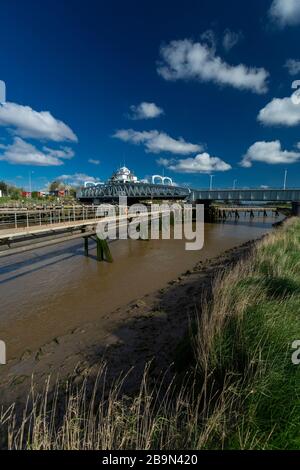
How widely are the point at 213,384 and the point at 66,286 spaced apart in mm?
8368

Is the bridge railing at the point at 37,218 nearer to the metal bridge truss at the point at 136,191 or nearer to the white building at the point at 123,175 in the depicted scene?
the metal bridge truss at the point at 136,191

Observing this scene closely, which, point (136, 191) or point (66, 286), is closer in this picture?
point (66, 286)

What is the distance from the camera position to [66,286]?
9.77m

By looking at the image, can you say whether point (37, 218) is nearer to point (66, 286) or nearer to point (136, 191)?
point (66, 286)

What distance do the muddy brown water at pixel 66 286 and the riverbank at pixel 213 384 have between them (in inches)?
97.3

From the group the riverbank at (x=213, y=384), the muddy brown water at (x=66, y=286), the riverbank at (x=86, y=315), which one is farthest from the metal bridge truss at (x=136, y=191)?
the riverbank at (x=213, y=384)

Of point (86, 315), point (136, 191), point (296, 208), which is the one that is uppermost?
point (136, 191)

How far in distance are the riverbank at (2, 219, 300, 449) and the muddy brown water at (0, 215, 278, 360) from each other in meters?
2.47

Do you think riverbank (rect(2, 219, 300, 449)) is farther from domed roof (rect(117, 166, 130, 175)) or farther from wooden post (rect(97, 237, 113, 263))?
domed roof (rect(117, 166, 130, 175))

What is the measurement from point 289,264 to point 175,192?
68286 mm

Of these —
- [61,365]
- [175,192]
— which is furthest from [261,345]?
[175,192]

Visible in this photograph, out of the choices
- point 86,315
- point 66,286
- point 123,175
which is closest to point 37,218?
point 66,286

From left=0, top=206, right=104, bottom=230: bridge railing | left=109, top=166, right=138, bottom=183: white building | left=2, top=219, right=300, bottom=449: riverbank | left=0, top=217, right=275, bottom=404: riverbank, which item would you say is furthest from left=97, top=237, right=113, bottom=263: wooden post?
left=109, top=166, right=138, bottom=183: white building

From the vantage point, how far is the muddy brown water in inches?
253
